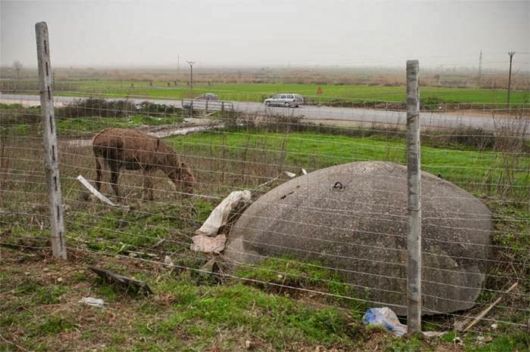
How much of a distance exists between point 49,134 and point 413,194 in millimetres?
3675

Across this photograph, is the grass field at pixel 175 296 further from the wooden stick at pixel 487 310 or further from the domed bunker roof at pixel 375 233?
the domed bunker roof at pixel 375 233

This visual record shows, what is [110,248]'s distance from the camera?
19.6 ft

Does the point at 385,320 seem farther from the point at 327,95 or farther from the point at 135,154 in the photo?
the point at 327,95

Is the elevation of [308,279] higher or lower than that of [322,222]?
lower

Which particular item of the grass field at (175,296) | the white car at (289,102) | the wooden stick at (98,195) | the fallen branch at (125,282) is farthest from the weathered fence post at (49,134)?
the white car at (289,102)

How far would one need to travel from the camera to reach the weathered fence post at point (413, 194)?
3.70 m

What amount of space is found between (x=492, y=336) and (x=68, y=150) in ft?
27.6

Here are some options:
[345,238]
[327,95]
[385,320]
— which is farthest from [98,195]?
[327,95]

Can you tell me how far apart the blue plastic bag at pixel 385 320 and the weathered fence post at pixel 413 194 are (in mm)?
303

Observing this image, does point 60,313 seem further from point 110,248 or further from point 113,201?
point 113,201

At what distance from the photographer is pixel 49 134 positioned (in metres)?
5.17

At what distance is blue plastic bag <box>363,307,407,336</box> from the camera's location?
422 centimetres

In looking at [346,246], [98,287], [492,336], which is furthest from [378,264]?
[98,287]

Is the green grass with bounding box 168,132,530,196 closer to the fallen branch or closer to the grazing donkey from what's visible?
the grazing donkey
